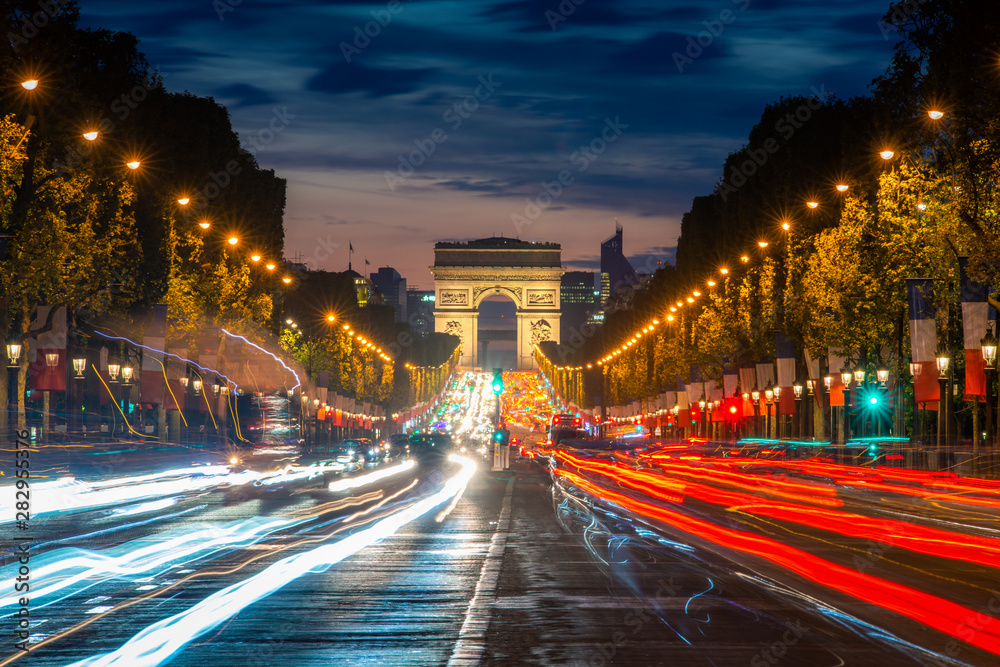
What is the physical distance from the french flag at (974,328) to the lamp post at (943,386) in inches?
67.9

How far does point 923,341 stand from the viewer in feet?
115

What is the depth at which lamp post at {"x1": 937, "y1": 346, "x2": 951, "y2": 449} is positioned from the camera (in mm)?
37031

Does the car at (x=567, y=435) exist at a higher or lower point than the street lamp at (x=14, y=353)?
lower

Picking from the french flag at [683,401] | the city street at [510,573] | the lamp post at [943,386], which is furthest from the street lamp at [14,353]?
the french flag at [683,401]

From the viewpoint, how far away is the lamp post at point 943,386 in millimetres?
37031

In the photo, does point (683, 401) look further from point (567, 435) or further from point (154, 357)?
point (154, 357)

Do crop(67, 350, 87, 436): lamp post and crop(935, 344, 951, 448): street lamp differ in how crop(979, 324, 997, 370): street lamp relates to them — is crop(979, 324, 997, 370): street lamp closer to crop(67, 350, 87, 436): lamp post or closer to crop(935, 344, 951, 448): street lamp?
crop(935, 344, 951, 448): street lamp

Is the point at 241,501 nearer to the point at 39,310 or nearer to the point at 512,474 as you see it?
Result: the point at 39,310

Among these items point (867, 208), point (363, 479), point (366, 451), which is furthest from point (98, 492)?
point (366, 451)

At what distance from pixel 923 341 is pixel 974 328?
94.4 inches

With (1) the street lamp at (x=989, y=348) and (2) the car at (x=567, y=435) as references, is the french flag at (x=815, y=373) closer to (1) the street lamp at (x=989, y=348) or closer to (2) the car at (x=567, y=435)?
(1) the street lamp at (x=989, y=348)

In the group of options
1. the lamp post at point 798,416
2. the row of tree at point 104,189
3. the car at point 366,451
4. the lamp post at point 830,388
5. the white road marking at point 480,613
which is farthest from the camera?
the lamp post at point 798,416

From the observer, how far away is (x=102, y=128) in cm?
4147

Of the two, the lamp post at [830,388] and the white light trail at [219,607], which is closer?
the white light trail at [219,607]
